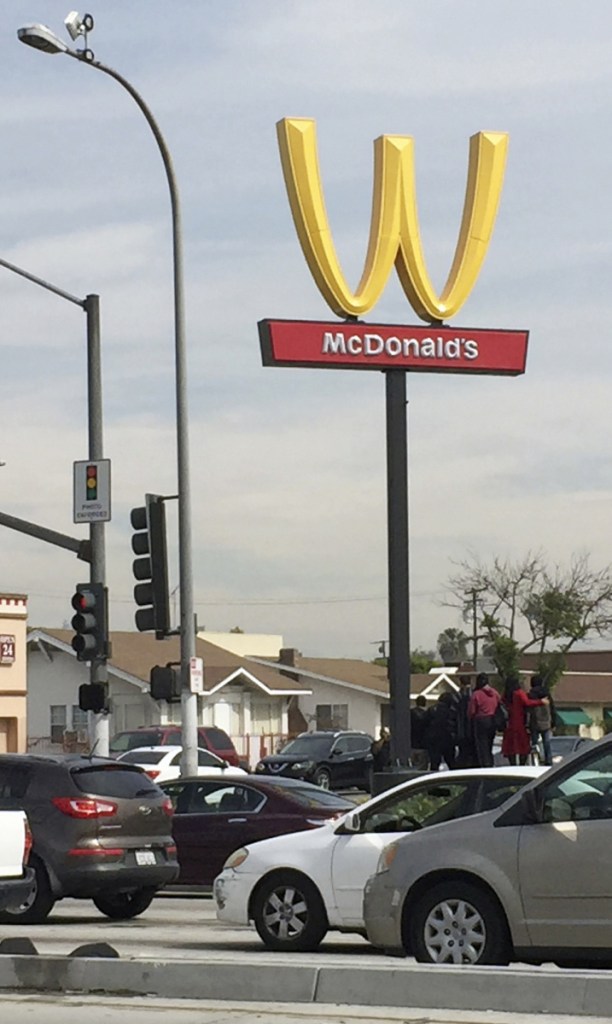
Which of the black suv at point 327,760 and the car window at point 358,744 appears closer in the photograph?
the black suv at point 327,760

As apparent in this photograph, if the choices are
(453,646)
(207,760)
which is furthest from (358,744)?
(453,646)

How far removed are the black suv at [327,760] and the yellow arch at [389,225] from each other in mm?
19102

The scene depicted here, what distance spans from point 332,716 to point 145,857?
58.9m

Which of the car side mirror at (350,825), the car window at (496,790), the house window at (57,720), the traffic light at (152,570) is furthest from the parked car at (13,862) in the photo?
the house window at (57,720)

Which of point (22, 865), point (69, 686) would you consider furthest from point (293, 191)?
point (69, 686)

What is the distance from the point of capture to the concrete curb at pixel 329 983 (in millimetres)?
10406

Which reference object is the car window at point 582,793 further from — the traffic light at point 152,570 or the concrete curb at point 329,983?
the traffic light at point 152,570

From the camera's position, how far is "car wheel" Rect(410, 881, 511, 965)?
11992 millimetres

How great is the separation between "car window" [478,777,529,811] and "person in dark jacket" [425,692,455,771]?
1401 cm

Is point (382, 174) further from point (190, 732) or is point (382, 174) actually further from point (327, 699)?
point (327, 699)

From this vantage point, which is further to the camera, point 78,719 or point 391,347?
point 78,719

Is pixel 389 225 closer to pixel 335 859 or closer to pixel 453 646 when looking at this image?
pixel 335 859

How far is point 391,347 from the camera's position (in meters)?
29.7

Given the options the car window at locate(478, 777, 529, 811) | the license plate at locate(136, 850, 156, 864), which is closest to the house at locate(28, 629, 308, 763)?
the license plate at locate(136, 850, 156, 864)
